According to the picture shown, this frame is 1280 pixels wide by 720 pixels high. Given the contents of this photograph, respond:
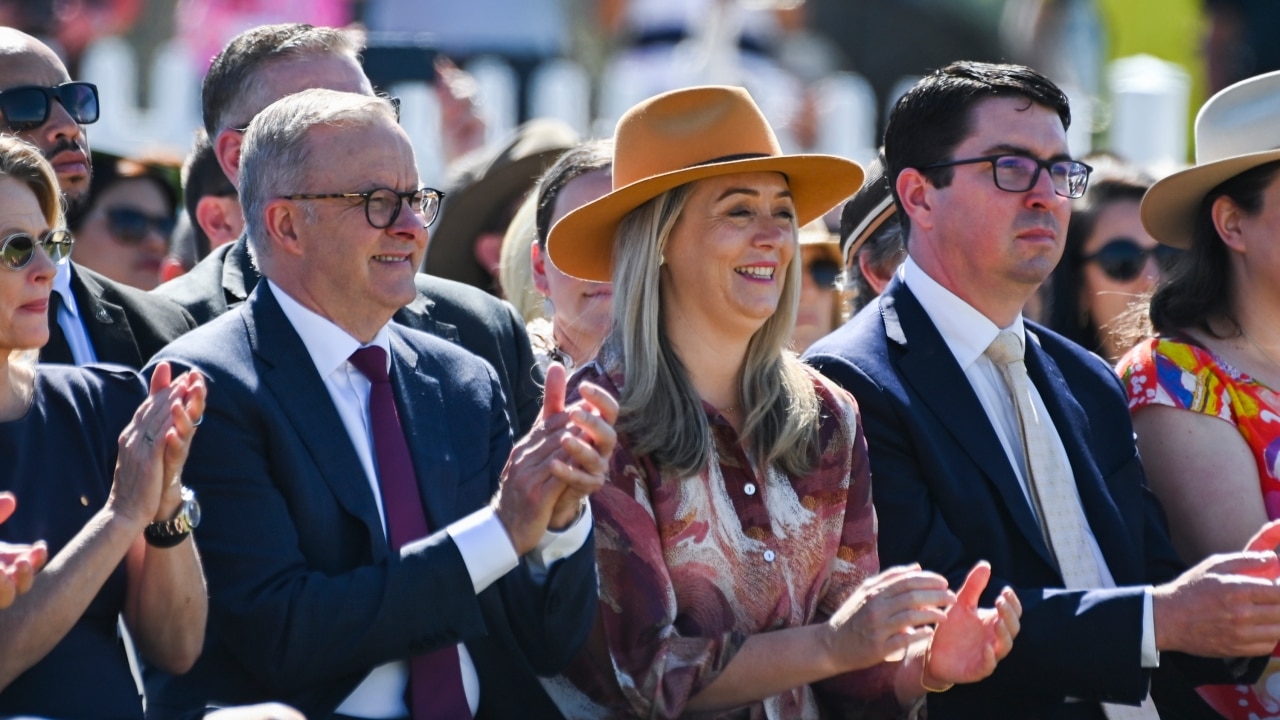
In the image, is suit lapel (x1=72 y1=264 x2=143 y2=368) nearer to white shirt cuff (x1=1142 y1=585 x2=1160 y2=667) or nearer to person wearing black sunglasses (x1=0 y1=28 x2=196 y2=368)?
person wearing black sunglasses (x1=0 y1=28 x2=196 y2=368)

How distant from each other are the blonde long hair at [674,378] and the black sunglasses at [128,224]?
2.78 meters

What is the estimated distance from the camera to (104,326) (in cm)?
450

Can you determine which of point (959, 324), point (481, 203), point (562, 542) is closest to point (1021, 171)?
point (959, 324)

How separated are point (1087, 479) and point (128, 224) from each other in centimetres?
376

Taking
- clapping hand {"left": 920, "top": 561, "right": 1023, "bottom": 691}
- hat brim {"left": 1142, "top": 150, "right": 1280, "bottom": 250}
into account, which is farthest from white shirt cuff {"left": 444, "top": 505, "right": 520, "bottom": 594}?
hat brim {"left": 1142, "top": 150, "right": 1280, "bottom": 250}

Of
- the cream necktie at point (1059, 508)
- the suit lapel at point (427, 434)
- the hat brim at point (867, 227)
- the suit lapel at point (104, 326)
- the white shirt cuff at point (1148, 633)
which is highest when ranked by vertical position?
the hat brim at point (867, 227)

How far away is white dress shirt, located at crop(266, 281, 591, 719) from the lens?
3.68 metres

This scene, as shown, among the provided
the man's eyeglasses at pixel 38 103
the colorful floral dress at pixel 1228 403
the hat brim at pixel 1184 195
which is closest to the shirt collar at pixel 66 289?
the man's eyeglasses at pixel 38 103

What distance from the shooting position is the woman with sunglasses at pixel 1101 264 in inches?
265

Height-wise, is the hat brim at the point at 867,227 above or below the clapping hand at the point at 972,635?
above

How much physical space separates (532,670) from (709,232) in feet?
3.79

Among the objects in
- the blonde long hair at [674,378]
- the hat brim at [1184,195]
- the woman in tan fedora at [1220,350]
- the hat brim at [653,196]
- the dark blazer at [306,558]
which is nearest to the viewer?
the dark blazer at [306,558]

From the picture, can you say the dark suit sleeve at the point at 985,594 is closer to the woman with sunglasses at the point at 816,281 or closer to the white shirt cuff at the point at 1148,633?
the white shirt cuff at the point at 1148,633

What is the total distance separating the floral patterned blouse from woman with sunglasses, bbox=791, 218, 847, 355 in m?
2.51
